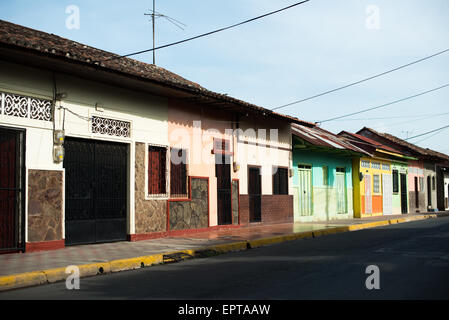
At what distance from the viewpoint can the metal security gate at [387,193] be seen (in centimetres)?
2745

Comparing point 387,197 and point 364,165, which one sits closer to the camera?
point 364,165

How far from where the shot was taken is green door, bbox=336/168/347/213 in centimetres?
2316

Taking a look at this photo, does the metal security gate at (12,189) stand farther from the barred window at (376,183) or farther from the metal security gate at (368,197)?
the barred window at (376,183)

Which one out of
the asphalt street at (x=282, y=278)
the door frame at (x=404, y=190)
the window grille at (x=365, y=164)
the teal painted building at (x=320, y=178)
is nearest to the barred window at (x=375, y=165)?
the window grille at (x=365, y=164)

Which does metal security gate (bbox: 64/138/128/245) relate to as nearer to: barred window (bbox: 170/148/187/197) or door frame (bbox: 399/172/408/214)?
barred window (bbox: 170/148/187/197)

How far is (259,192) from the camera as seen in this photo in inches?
696

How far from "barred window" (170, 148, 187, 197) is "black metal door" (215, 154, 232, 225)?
1563 mm

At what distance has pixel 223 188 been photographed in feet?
52.2

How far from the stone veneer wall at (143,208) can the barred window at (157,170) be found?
15.8 inches

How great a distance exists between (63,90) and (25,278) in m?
5.03

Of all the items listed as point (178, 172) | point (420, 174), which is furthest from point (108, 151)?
point (420, 174)

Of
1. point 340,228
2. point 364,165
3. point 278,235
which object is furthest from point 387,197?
point 278,235
